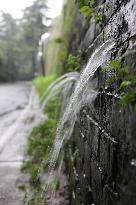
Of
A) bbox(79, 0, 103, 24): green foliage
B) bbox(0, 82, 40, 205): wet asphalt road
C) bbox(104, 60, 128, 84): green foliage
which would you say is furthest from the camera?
bbox(0, 82, 40, 205): wet asphalt road

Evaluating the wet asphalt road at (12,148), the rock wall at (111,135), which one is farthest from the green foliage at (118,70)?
the wet asphalt road at (12,148)

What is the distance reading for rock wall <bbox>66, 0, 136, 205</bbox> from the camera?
187 centimetres

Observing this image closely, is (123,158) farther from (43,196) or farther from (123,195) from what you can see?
(43,196)

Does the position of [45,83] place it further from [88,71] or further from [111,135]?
[111,135]

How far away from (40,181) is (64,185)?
0.32 metres

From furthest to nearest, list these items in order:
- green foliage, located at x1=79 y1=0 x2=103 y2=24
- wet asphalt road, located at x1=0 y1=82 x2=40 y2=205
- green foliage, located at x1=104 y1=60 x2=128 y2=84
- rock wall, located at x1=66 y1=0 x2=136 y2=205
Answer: wet asphalt road, located at x1=0 y1=82 x2=40 y2=205 → green foliage, located at x1=79 y1=0 x2=103 y2=24 → green foliage, located at x1=104 y1=60 x2=128 y2=84 → rock wall, located at x1=66 y1=0 x2=136 y2=205

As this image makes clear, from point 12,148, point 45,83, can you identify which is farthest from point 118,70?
point 45,83

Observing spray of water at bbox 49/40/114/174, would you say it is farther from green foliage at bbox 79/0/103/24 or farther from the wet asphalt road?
the wet asphalt road

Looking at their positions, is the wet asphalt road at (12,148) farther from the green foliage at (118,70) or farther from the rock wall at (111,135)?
the green foliage at (118,70)

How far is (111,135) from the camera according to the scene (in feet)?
7.41

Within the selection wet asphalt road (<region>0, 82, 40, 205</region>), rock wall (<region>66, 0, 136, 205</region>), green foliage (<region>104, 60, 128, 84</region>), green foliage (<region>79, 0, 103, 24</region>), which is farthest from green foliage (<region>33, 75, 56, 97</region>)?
green foliage (<region>104, 60, 128, 84</region>)

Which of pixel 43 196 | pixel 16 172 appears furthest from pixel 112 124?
pixel 16 172

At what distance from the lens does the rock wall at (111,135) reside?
1870 millimetres

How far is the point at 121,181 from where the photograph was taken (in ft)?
6.41
